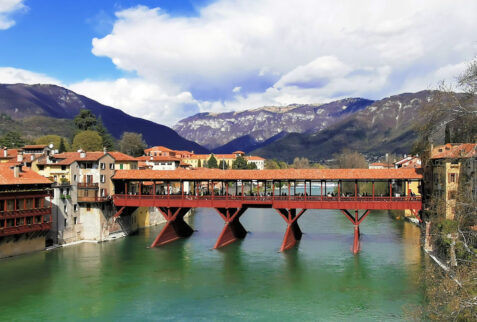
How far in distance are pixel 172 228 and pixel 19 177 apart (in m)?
18.1

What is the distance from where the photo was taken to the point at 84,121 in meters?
114

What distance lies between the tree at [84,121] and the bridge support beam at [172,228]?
62818 mm

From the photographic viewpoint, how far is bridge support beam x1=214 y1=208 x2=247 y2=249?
52.6m

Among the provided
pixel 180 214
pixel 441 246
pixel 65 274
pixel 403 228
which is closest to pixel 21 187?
pixel 65 274

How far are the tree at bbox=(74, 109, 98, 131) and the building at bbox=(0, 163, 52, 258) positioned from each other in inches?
2566

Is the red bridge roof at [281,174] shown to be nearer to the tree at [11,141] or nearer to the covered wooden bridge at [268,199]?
the covered wooden bridge at [268,199]

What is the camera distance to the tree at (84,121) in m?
114

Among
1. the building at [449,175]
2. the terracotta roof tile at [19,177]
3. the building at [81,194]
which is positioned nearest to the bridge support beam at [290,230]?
the building at [449,175]

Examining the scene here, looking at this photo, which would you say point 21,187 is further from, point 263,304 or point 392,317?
point 392,317

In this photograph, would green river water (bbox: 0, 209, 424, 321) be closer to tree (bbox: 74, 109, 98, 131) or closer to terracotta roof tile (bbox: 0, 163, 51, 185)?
terracotta roof tile (bbox: 0, 163, 51, 185)

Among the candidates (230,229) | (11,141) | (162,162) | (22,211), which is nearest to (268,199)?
(230,229)

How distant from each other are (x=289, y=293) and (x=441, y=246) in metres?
17.0

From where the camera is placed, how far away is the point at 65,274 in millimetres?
41188

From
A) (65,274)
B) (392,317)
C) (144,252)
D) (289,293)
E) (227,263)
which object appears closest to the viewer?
(392,317)
